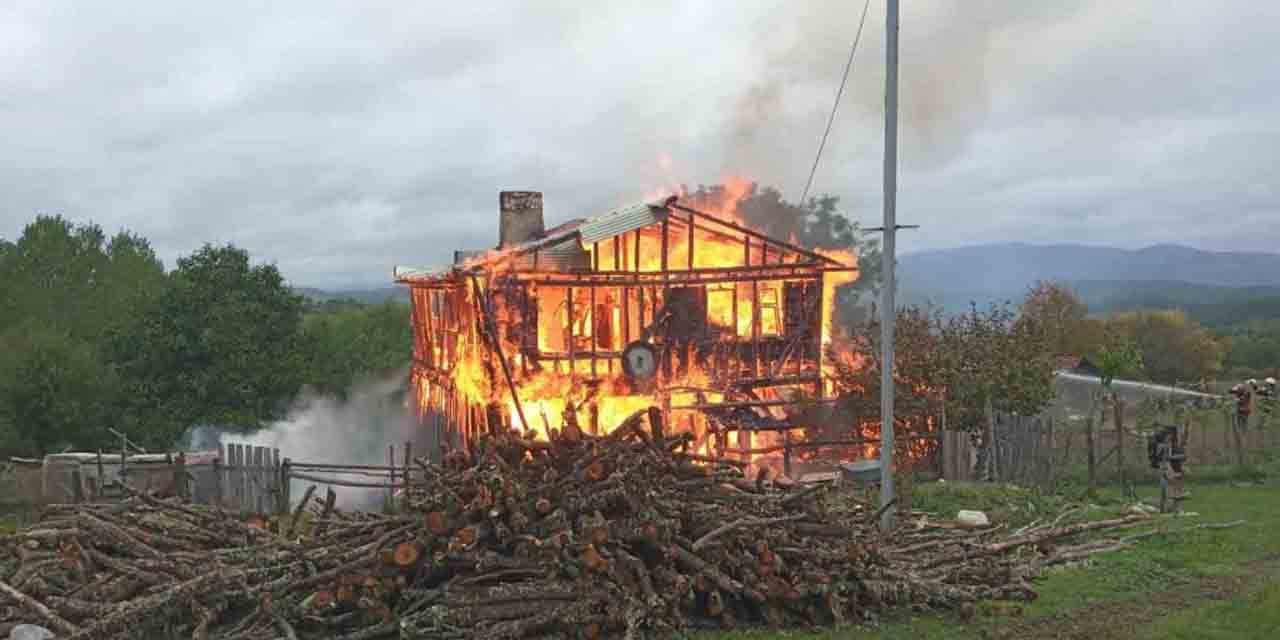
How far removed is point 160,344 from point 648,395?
17.7m

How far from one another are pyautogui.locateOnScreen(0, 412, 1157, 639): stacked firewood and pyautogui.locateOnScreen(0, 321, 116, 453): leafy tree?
24.2m

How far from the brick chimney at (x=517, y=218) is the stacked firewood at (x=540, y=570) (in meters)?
17.0

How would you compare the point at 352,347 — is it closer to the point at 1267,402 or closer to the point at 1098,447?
the point at 1098,447

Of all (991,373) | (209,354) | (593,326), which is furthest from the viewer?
(209,354)

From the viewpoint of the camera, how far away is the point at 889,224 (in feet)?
42.3

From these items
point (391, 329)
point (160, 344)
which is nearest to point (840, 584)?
point (160, 344)

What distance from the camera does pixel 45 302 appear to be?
4688 cm

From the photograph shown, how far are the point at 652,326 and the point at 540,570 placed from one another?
15.2 m

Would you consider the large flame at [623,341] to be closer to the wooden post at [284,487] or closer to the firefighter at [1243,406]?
the wooden post at [284,487]

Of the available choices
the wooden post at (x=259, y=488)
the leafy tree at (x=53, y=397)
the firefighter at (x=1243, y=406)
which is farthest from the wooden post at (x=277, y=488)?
the firefighter at (x=1243, y=406)

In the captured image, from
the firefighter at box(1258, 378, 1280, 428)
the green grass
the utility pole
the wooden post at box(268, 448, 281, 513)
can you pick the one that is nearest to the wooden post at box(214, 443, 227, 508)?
the wooden post at box(268, 448, 281, 513)

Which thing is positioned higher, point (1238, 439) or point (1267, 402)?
point (1267, 402)

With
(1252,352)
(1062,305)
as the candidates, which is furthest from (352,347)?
(1252,352)

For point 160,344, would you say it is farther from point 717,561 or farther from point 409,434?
point 717,561
